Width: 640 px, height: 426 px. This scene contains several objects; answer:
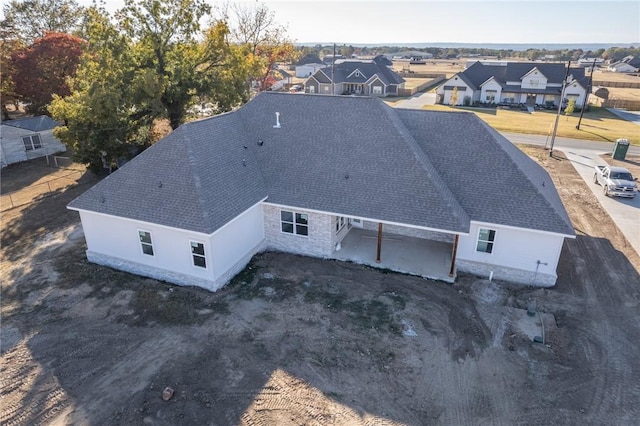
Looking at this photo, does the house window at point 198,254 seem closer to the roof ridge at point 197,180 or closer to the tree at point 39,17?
the roof ridge at point 197,180

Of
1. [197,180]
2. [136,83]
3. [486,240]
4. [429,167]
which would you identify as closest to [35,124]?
[136,83]

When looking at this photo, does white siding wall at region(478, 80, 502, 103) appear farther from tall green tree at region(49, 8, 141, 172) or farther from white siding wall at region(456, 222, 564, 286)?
white siding wall at region(456, 222, 564, 286)

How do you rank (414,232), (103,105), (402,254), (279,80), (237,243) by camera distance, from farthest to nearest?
(279,80)
(103,105)
(414,232)
(402,254)
(237,243)

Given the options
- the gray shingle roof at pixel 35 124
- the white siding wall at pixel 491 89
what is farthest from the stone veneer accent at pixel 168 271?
the white siding wall at pixel 491 89

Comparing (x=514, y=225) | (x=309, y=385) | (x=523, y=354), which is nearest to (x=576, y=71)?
(x=514, y=225)

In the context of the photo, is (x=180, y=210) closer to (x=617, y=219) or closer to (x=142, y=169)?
(x=142, y=169)

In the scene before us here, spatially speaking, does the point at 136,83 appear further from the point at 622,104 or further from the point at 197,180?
the point at 622,104
